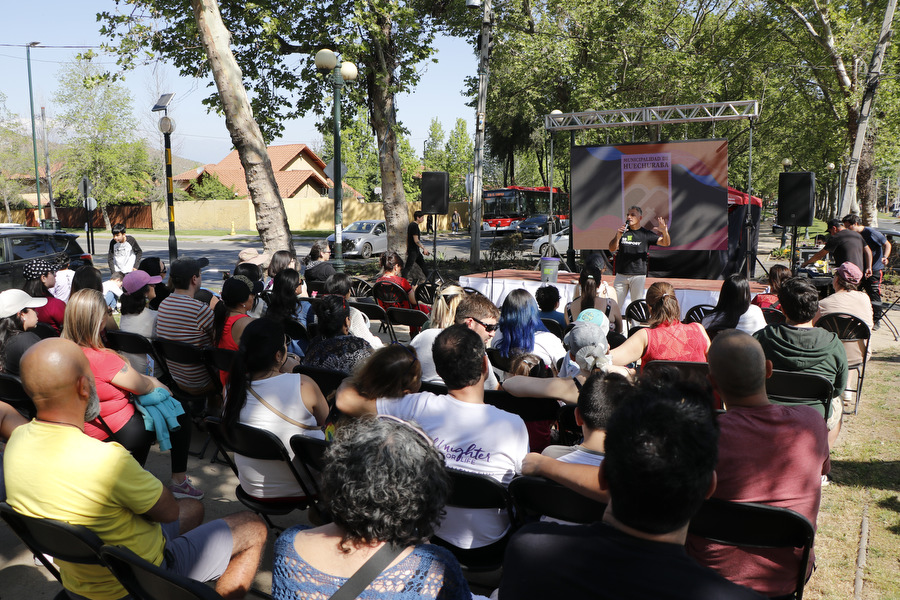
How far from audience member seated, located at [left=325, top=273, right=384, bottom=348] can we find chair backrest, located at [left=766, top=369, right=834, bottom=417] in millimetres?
2612

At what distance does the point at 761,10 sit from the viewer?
21594 mm

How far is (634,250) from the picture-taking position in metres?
8.80

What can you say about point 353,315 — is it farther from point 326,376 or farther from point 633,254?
point 633,254

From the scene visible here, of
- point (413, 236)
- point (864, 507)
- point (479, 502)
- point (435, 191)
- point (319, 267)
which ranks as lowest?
point (864, 507)

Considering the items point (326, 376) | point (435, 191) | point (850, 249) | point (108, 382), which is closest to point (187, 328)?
point (108, 382)

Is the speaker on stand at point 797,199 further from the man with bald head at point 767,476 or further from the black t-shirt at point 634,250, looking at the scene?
the man with bald head at point 767,476

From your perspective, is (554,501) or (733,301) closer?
(554,501)

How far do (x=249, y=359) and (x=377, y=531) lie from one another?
156cm

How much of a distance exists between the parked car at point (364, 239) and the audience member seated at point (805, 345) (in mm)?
19051

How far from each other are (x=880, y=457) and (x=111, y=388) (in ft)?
16.7

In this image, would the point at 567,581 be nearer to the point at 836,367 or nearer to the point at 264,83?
the point at 836,367

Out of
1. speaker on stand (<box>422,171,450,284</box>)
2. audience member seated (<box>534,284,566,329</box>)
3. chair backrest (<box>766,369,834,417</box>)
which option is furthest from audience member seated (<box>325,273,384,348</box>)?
speaker on stand (<box>422,171,450,284</box>)

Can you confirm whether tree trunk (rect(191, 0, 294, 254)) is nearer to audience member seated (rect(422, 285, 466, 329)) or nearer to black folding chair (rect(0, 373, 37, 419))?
audience member seated (rect(422, 285, 466, 329))

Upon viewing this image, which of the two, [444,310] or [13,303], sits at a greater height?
[13,303]
